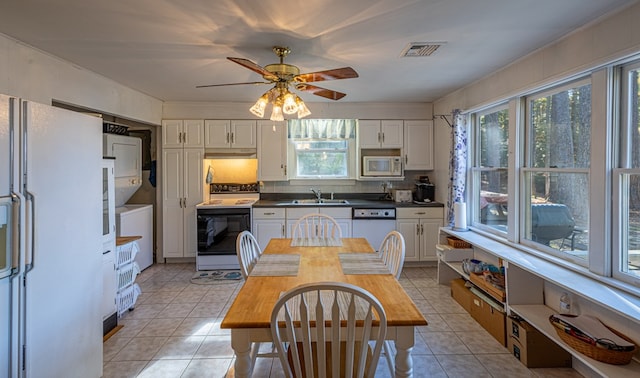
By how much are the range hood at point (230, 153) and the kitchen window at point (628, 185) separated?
12.7 ft

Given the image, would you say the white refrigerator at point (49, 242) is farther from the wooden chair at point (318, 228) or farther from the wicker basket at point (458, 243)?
the wicker basket at point (458, 243)

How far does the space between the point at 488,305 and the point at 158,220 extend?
14.1ft

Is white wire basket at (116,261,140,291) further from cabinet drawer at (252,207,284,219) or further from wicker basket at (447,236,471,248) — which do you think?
wicker basket at (447,236,471,248)

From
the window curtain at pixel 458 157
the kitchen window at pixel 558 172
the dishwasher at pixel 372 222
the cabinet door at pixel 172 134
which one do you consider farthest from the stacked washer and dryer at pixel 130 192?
the kitchen window at pixel 558 172

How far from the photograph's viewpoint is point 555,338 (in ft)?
6.91

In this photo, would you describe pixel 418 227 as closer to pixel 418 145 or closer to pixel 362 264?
pixel 418 145

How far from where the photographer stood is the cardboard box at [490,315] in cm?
262

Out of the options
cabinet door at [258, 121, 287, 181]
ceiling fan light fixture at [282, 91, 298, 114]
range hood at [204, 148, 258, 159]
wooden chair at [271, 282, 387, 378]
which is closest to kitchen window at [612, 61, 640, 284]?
wooden chair at [271, 282, 387, 378]

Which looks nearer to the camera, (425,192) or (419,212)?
(419,212)

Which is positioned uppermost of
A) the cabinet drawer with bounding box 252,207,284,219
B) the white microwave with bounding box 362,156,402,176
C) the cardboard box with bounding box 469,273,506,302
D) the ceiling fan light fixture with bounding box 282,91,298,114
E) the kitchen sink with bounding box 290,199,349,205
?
the ceiling fan light fixture with bounding box 282,91,298,114

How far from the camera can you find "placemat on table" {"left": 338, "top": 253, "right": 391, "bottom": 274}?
205 centimetres

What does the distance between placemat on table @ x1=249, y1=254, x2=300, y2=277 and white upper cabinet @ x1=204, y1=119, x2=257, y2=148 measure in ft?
8.79

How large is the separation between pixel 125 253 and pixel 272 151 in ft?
7.58

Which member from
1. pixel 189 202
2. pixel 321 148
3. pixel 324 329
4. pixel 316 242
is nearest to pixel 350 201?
pixel 321 148
